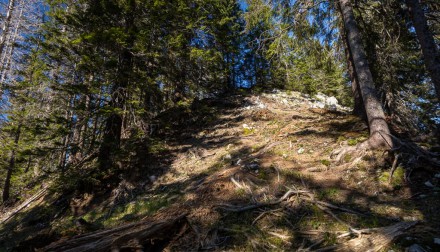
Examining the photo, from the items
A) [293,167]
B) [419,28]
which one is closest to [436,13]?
[419,28]

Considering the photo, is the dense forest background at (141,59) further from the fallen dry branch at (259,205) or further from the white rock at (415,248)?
the white rock at (415,248)

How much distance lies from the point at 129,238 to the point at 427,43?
6993mm

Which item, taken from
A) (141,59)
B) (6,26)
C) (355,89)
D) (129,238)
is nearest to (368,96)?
(355,89)

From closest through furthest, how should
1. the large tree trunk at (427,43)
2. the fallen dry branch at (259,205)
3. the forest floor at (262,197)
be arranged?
the forest floor at (262,197), the large tree trunk at (427,43), the fallen dry branch at (259,205)

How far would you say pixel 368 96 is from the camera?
21.9ft

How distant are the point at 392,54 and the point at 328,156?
4.90 meters

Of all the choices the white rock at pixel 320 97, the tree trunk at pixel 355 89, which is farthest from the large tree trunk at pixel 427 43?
the white rock at pixel 320 97

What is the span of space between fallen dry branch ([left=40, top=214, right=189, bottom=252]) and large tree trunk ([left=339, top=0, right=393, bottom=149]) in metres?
5.14

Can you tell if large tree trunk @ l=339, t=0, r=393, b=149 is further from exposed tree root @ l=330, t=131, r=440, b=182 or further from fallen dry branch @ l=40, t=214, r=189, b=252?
fallen dry branch @ l=40, t=214, r=189, b=252

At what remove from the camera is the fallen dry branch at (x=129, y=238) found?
4.04 meters

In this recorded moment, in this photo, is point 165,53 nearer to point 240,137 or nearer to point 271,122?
point 240,137

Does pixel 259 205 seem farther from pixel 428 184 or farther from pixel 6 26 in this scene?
pixel 6 26

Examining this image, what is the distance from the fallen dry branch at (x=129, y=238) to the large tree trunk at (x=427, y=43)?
6.00m

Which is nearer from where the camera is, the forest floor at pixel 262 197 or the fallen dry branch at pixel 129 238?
the fallen dry branch at pixel 129 238
